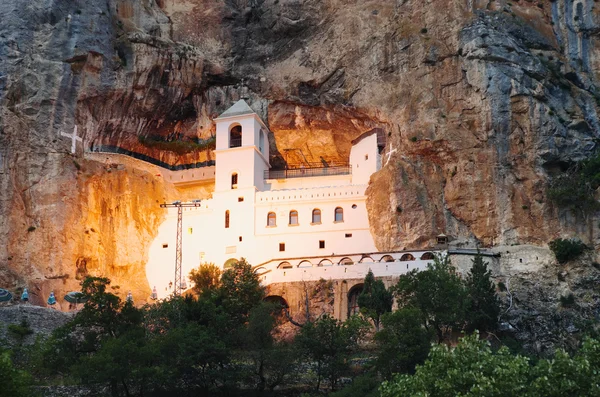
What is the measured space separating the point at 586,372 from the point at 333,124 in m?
36.7

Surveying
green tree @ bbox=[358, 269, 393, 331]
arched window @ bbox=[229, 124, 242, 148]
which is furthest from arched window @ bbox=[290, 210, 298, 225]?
green tree @ bbox=[358, 269, 393, 331]

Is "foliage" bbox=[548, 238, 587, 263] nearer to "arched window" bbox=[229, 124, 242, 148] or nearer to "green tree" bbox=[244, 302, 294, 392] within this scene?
"green tree" bbox=[244, 302, 294, 392]

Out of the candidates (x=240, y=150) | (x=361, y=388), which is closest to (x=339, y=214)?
(x=240, y=150)

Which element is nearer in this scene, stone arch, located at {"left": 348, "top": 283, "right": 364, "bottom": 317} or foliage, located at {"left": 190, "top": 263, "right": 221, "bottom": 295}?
stone arch, located at {"left": 348, "top": 283, "right": 364, "bottom": 317}

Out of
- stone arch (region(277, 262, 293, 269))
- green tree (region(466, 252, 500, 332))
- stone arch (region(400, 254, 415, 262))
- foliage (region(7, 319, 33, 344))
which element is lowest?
foliage (region(7, 319, 33, 344))

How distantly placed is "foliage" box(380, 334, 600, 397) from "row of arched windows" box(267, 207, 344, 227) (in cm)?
2782

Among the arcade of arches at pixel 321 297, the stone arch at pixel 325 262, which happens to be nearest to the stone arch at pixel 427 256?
the arcade of arches at pixel 321 297

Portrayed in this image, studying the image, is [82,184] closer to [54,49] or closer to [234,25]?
[54,49]

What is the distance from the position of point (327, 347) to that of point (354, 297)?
32.4 feet

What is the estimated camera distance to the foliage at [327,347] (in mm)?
39938

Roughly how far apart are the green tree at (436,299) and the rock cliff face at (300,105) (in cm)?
889

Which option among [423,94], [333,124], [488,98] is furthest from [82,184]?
[488,98]

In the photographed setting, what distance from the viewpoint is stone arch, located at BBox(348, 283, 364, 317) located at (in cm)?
4966

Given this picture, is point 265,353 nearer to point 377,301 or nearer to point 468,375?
point 377,301
